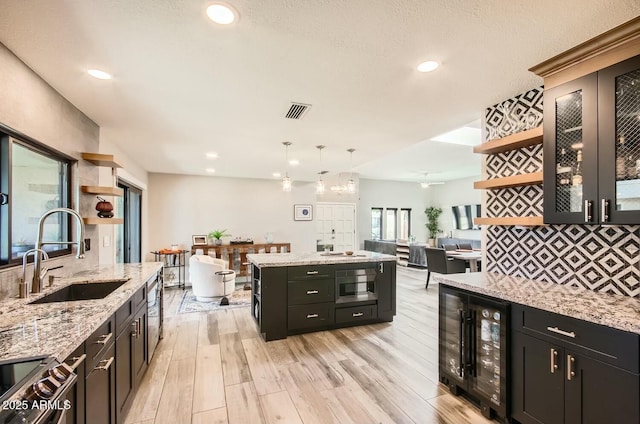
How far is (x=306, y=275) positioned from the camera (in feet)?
12.1

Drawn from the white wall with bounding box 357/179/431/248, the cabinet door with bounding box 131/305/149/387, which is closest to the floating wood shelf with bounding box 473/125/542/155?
the cabinet door with bounding box 131/305/149/387

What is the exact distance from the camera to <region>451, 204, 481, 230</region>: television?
950 cm

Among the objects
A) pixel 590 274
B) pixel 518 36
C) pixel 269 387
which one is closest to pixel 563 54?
pixel 518 36

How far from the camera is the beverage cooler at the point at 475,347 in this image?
203cm

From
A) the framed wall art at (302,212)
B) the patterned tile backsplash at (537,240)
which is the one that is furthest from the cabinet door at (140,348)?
the framed wall art at (302,212)

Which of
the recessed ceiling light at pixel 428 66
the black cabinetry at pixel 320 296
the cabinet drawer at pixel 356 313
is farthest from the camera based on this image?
the cabinet drawer at pixel 356 313

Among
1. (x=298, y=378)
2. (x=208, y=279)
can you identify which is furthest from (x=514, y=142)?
(x=208, y=279)

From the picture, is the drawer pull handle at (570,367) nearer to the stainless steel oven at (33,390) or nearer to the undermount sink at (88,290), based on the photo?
the stainless steel oven at (33,390)

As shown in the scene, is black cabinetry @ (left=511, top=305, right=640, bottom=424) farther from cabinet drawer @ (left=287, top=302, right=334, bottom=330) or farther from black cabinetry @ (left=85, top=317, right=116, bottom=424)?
black cabinetry @ (left=85, top=317, right=116, bottom=424)

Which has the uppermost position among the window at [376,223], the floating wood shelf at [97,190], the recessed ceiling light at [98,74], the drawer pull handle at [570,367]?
the recessed ceiling light at [98,74]

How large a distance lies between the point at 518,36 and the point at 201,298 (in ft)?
18.2

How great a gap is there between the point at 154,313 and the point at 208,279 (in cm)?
216

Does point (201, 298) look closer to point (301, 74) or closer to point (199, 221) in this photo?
point (199, 221)

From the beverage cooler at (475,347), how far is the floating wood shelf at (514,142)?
4.20 feet
